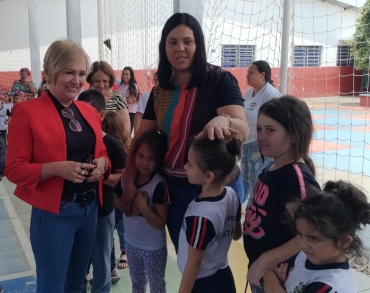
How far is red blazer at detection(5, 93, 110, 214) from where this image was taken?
5.10 ft

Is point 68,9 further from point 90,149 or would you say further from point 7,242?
point 90,149

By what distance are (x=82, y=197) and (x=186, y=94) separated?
63 cm

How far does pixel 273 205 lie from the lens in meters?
1.40

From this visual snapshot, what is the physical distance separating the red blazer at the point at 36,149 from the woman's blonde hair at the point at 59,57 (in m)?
0.11

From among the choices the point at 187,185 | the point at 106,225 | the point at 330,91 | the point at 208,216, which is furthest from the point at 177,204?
the point at 330,91

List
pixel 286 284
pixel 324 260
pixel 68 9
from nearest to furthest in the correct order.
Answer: pixel 324 260 → pixel 286 284 → pixel 68 9

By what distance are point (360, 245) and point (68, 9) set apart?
16.1ft

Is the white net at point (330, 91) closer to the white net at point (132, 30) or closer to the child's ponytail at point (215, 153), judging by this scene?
the white net at point (132, 30)

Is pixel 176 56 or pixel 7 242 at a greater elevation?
pixel 176 56

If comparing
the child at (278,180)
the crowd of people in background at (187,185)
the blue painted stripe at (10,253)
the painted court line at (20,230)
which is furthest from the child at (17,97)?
the child at (278,180)

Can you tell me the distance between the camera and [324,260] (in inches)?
47.2

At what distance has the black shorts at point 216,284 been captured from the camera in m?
1.63

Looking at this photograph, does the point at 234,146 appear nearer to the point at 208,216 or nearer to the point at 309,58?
the point at 208,216

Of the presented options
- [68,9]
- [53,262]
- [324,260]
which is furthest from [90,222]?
[68,9]
